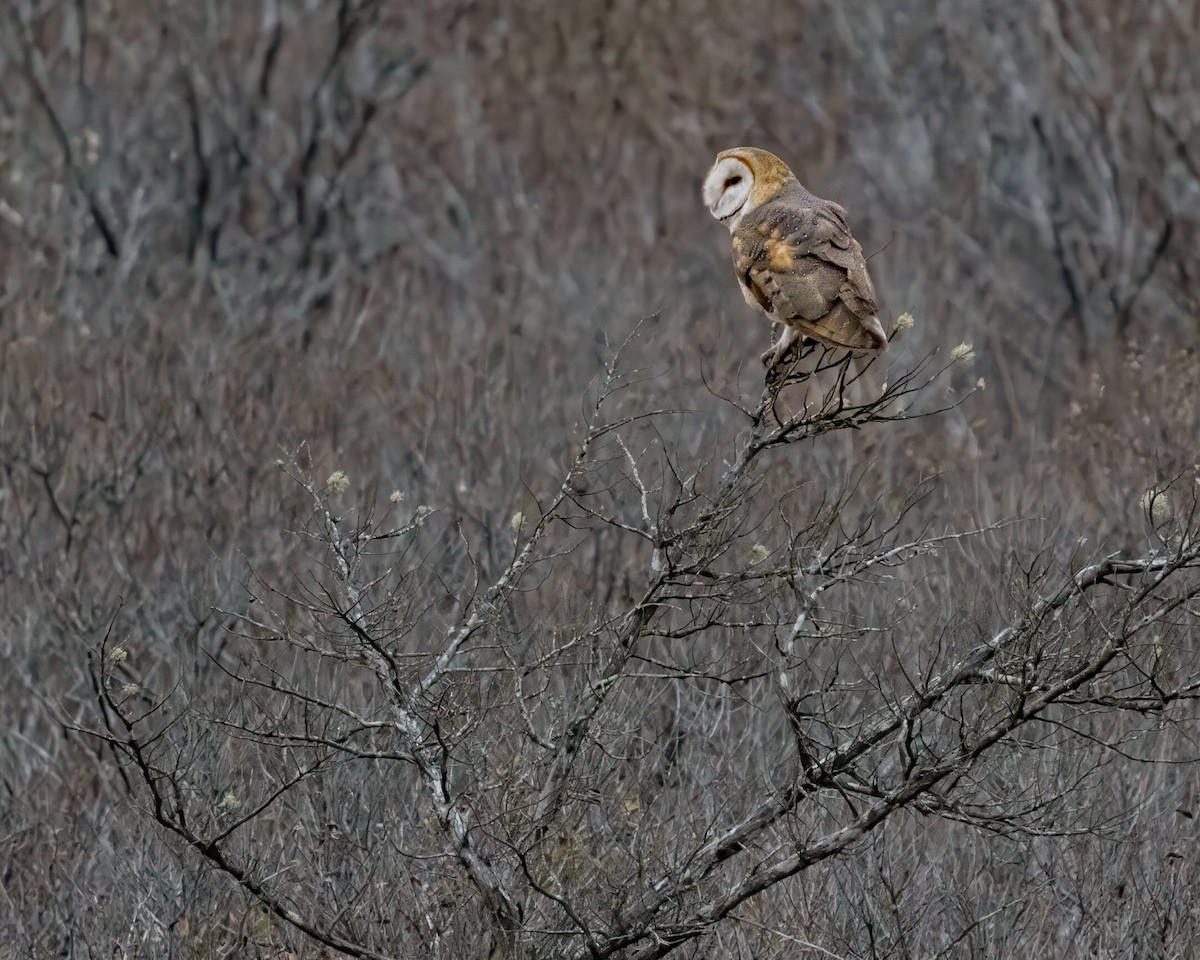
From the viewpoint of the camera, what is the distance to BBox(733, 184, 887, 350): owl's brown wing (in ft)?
34.1

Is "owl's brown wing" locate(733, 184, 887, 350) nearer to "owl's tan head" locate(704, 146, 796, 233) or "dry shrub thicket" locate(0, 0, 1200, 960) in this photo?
"owl's tan head" locate(704, 146, 796, 233)

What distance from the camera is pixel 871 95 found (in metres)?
39.7

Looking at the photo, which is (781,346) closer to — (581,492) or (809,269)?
(809,269)

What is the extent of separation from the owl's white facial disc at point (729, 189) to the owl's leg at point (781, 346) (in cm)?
86

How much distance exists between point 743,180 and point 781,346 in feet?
3.99

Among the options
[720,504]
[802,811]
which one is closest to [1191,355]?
[802,811]

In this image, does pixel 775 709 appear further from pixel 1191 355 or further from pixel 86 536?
pixel 1191 355

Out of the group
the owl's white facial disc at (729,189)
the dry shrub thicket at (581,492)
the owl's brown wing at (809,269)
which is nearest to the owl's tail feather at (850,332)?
the owl's brown wing at (809,269)

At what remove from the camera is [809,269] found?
1060 centimetres

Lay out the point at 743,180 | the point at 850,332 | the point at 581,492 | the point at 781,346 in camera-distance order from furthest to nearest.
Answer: the point at 743,180 → the point at 581,492 → the point at 781,346 → the point at 850,332

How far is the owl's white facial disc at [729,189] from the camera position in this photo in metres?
11.4

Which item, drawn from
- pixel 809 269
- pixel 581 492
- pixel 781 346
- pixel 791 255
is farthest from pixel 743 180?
pixel 581 492

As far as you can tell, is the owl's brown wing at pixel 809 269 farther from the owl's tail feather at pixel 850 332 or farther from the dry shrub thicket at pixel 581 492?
the dry shrub thicket at pixel 581 492

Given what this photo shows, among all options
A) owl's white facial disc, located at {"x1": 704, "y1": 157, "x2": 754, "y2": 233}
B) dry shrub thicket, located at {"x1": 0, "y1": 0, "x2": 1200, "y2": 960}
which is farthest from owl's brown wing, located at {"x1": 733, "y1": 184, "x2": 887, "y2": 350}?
dry shrub thicket, located at {"x1": 0, "y1": 0, "x2": 1200, "y2": 960}
